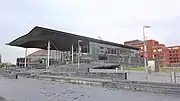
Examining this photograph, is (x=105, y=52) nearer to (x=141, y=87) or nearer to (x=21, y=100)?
(x=141, y=87)

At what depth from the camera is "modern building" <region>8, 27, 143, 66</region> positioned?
60606 millimetres

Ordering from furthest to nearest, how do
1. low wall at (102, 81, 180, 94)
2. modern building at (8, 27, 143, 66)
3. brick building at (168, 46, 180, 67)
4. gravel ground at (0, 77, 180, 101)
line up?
brick building at (168, 46, 180, 67) → modern building at (8, 27, 143, 66) → low wall at (102, 81, 180, 94) → gravel ground at (0, 77, 180, 101)

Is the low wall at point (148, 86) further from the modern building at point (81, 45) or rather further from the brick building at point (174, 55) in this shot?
the brick building at point (174, 55)

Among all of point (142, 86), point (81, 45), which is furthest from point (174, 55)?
point (142, 86)

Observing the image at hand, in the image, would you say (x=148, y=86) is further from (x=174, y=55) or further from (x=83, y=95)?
(x=174, y=55)

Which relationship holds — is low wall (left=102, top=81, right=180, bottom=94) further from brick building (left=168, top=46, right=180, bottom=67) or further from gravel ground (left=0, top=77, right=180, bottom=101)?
brick building (left=168, top=46, right=180, bottom=67)

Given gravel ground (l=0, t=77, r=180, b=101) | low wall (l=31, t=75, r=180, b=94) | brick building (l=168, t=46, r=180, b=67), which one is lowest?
gravel ground (l=0, t=77, r=180, b=101)

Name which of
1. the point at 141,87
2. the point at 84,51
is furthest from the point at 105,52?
the point at 141,87

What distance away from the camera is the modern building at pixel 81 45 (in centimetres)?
6061

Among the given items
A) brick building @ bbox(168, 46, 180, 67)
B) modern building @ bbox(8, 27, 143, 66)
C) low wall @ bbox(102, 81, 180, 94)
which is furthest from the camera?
brick building @ bbox(168, 46, 180, 67)

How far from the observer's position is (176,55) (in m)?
119

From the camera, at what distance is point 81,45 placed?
7712 cm

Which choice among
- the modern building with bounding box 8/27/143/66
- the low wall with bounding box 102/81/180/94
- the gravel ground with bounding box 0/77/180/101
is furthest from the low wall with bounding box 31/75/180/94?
the modern building with bounding box 8/27/143/66

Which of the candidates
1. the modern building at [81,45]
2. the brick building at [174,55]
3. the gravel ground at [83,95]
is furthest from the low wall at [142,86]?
the brick building at [174,55]
